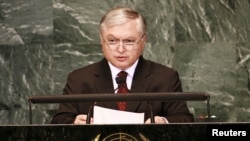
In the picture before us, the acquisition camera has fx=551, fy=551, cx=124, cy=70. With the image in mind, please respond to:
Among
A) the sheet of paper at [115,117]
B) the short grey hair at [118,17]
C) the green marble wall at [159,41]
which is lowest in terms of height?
the green marble wall at [159,41]

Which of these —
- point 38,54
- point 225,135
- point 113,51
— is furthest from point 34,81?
point 225,135

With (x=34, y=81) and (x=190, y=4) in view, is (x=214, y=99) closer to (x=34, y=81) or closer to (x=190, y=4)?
(x=190, y=4)

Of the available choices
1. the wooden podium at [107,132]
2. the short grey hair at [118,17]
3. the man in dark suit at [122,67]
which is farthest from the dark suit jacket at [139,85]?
the wooden podium at [107,132]

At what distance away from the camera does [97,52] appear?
5711 mm

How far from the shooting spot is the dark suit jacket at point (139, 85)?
336 cm

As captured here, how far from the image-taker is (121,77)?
3467 millimetres

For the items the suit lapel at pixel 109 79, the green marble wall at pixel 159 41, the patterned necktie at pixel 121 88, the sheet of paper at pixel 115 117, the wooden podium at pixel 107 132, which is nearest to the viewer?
the wooden podium at pixel 107 132

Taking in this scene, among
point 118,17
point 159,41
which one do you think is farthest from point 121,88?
point 159,41

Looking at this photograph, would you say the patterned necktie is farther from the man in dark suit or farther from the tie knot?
the man in dark suit

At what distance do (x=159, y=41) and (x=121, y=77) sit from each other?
90.0 inches

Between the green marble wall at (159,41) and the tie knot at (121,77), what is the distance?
2097mm

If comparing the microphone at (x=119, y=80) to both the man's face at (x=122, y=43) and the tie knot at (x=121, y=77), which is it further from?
the man's face at (x=122, y=43)

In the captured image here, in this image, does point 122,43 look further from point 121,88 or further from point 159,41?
point 159,41

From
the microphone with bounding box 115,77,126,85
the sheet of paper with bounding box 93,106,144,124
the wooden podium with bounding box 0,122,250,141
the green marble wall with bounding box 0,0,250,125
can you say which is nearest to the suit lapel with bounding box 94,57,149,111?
the microphone with bounding box 115,77,126,85
